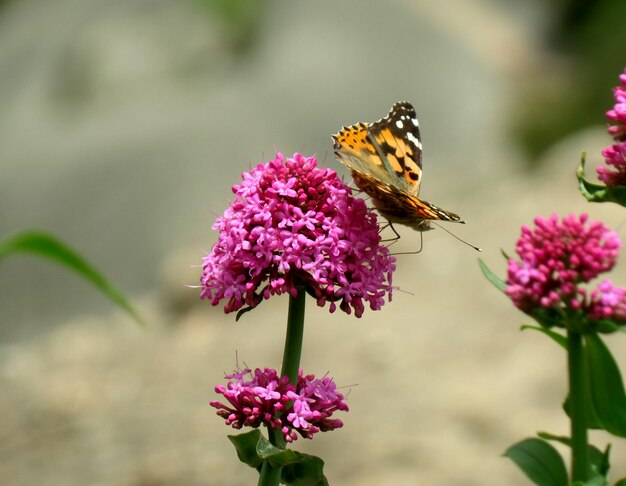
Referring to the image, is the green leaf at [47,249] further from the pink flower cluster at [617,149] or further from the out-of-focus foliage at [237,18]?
the out-of-focus foliage at [237,18]

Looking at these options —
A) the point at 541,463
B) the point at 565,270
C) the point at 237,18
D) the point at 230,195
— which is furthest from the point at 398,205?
the point at 237,18

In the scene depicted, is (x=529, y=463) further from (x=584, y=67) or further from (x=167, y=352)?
(x=584, y=67)

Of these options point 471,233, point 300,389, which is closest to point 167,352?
point 471,233

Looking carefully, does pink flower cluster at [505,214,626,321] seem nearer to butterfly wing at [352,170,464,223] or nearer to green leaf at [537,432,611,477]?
butterfly wing at [352,170,464,223]

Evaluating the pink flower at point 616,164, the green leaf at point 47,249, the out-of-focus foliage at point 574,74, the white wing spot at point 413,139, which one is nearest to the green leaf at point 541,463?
the pink flower at point 616,164

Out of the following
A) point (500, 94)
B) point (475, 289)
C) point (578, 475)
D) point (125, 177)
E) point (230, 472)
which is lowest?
point (578, 475)
